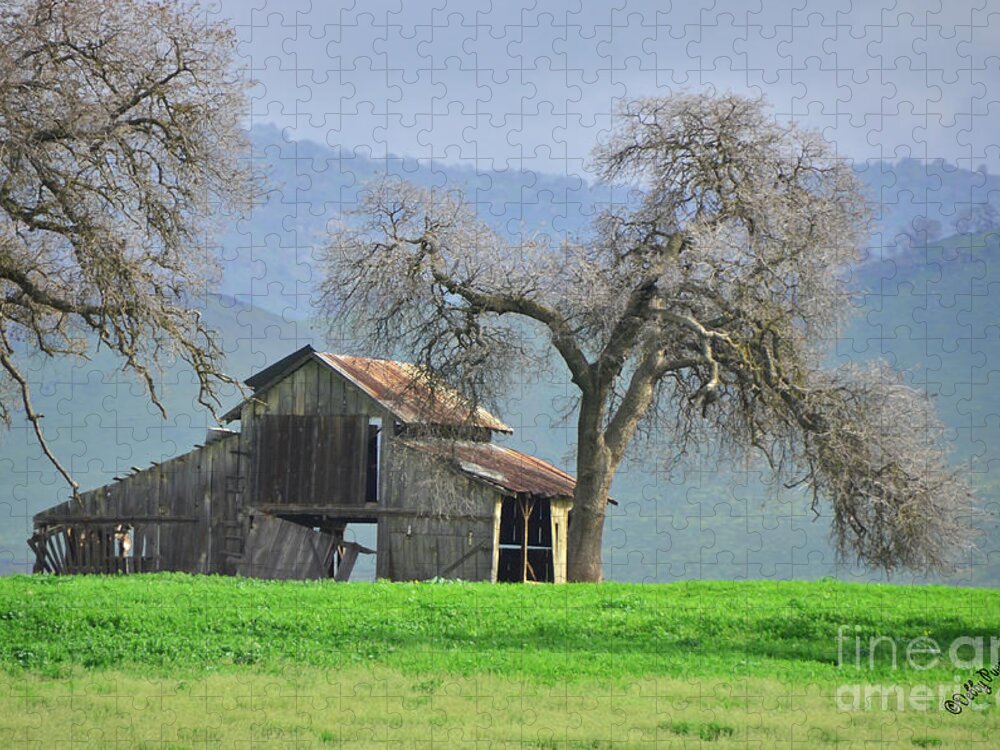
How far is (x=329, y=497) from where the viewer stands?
3941 centimetres

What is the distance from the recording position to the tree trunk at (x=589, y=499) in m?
35.3

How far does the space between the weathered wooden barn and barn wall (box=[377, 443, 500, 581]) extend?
4 centimetres

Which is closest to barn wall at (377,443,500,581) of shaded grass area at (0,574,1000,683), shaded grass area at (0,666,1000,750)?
shaded grass area at (0,574,1000,683)

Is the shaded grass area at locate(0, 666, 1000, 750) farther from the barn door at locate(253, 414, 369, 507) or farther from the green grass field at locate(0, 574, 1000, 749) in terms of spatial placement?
the barn door at locate(253, 414, 369, 507)

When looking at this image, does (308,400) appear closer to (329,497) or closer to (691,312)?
(329,497)

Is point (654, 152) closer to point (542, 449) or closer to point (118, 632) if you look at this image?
Result: point (118, 632)

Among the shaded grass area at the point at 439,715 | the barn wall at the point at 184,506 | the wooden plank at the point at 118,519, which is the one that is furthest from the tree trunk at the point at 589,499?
the shaded grass area at the point at 439,715

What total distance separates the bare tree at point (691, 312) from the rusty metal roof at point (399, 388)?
74 cm

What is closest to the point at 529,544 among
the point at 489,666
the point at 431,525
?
the point at 431,525

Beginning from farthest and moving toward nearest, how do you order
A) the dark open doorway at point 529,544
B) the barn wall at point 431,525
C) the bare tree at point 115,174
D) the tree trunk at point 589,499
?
the dark open doorway at point 529,544 → the barn wall at point 431,525 → the tree trunk at point 589,499 → the bare tree at point 115,174

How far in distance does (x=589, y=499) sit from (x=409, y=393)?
19.2 feet

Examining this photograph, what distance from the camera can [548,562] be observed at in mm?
43250

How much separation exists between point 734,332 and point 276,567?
1490 centimetres

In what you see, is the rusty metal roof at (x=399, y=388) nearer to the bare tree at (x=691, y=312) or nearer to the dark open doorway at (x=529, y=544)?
the bare tree at (x=691, y=312)
